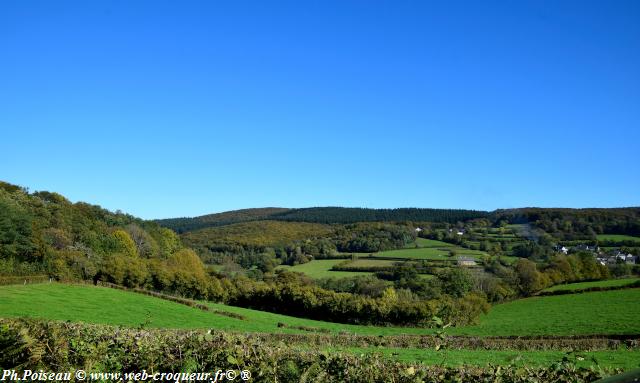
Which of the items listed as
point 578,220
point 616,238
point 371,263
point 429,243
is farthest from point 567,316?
point 578,220

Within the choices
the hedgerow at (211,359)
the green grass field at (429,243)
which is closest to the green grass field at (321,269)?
the green grass field at (429,243)

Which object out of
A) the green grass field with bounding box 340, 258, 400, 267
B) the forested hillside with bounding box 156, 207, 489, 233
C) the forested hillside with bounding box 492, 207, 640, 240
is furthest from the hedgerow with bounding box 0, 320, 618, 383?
the forested hillside with bounding box 156, 207, 489, 233

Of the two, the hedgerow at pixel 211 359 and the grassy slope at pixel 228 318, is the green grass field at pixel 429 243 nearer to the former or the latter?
the grassy slope at pixel 228 318

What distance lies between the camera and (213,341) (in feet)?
27.3

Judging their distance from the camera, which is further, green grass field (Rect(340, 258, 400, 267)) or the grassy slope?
green grass field (Rect(340, 258, 400, 267))

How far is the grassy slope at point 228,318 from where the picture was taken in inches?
1639

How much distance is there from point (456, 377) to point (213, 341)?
3761mm

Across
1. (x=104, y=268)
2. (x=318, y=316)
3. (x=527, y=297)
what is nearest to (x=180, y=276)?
(x=104, y=268)

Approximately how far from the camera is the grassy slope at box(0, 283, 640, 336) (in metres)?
41.6

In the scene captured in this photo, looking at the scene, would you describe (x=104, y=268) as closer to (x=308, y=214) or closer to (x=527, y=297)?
(x=527, y=297)

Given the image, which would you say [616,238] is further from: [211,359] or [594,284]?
[211,359]

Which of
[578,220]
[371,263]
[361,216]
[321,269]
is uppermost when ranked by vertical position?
[361,216]

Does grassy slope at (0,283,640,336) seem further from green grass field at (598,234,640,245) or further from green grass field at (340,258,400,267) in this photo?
green grass field at (598,234,640,245)

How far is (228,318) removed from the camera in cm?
5166
